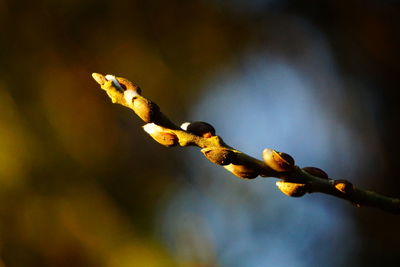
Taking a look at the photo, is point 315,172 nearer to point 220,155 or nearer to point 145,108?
point 220,155

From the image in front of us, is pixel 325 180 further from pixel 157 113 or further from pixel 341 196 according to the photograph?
pixel 157 113

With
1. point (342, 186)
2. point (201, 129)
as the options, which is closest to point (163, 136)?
point (201, 129)

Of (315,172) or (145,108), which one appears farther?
(315,172)

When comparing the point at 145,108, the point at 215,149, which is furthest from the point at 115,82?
the point at 215,149

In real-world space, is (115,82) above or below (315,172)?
below

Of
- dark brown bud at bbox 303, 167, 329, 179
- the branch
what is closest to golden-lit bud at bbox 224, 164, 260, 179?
the branch

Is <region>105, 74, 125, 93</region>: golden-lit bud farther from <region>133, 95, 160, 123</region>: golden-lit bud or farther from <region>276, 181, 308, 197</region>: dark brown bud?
<region>276, 181, 308, 197</region>: dark brown bud

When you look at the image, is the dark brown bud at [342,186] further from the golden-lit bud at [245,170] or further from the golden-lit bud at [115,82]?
the golden-lit bud at [115,82]
